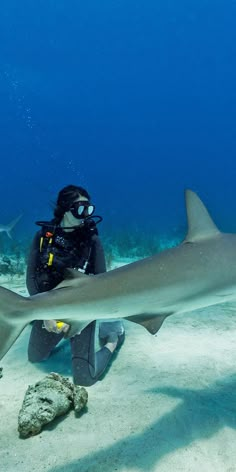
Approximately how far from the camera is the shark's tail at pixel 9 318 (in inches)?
94.4

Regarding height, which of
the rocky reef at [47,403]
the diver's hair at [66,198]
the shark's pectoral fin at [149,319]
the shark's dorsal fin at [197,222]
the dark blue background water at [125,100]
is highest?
the dark blue background water at [125,100]

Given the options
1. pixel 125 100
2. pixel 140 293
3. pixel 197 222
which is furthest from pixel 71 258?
pixel 125 100

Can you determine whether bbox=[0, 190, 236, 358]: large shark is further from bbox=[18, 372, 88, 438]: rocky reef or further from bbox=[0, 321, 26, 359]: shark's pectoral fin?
bbox=[18, 372, 88, 438]: rocky reef

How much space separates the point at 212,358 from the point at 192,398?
40.0 inches

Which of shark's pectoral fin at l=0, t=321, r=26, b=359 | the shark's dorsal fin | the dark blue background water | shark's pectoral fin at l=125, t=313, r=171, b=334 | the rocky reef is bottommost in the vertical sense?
the rocky reef

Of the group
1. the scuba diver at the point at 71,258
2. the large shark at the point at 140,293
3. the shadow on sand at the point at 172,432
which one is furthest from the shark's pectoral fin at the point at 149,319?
the scuba diver at the point at 71,258

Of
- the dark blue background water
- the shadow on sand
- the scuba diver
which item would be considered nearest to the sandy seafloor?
the shadow on sand

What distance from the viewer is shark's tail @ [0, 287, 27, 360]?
240 centimetres

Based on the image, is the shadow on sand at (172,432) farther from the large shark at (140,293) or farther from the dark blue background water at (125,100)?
the dark blue background water at (125,100)

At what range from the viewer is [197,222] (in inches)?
116

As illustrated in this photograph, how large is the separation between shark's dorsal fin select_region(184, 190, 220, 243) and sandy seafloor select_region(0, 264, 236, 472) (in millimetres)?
1700

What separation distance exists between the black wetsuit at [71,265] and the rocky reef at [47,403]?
73 cm

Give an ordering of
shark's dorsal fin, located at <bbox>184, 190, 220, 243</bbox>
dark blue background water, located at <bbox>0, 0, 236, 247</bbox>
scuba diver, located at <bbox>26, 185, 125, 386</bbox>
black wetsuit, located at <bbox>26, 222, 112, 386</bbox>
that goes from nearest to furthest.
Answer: shark's dorsal fin, located at <bbox>184, 190, 220, 243</bbox>, scuba diver, located at <bbox>26, 185, 125, 386</bbox>, black wetsuit, located at <bbox>26, 222, 112, 386</bbox>, dark blue background water, located at <bbox>0, 0, 236, 247</bbox>

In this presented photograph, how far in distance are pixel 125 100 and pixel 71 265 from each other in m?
147
